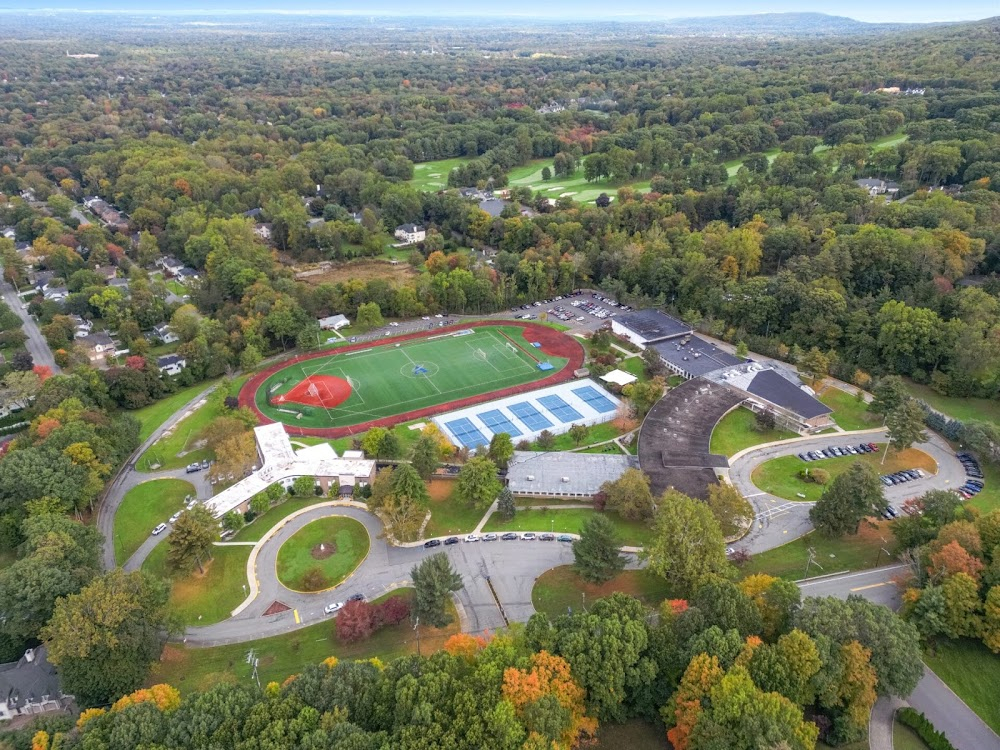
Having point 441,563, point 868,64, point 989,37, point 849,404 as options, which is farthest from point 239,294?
point 989,37

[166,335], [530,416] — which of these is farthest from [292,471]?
[166,335]

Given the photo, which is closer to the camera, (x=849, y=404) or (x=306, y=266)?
(x=849, y=404)

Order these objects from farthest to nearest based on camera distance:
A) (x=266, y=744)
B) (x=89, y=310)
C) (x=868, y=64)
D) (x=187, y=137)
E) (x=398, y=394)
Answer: (x=868, y=64)
(x=187, y=137)
(x=89, y=310)
(x=398, y=394)
(x=266, y=744)

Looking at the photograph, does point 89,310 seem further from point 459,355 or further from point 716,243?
point 716,243

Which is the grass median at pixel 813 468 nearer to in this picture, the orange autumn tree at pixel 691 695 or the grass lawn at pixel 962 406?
the grass lawn at pixel 962 406

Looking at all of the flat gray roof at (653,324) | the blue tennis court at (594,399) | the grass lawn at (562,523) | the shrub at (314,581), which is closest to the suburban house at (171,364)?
the shrub at (314,581)

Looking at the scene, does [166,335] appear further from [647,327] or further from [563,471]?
[647,327]

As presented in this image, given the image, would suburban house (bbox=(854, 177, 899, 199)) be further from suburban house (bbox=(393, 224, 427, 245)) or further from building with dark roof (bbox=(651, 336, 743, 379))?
suburban house (bbox=(393, 224, 427, 245))
